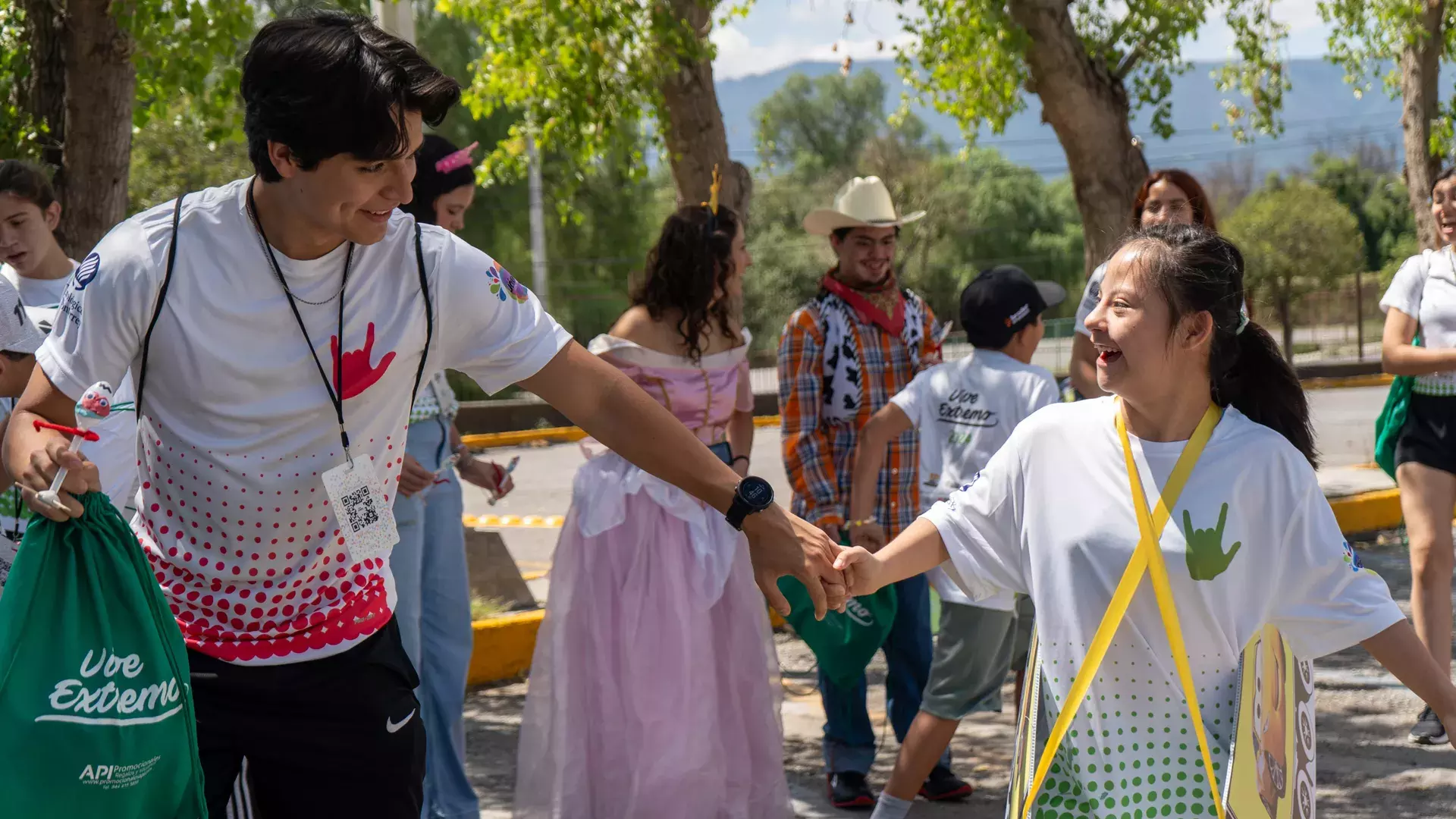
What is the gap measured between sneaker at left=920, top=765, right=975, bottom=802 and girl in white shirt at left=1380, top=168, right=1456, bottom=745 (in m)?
1.74

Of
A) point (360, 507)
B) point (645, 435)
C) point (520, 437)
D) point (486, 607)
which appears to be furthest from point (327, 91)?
point (520, 437)

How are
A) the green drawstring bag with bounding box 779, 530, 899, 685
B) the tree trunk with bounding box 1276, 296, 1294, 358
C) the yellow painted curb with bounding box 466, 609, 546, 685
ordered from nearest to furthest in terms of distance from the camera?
the green drawstring bag with bounding box 779, 530, 899, 685, the yellow painted curb with bounding box 466, 609, 546, 685, the tree trunk with bounding box 1276, 296, 1294, 358

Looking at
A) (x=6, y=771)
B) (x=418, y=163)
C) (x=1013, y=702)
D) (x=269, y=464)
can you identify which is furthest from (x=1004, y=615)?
(x=6, y=771)

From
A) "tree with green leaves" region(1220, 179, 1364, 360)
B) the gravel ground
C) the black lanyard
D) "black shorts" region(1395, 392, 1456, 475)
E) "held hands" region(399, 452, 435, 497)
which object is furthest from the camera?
"tree with green leaves" region(1220, 179, 1364, 360)

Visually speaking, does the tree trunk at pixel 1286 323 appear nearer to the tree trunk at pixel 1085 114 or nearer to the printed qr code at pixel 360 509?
the tree trunk at pixel 1085 114

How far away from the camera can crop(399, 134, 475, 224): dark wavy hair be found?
4.63 m

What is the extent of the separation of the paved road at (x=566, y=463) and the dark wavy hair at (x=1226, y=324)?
25.0 feet

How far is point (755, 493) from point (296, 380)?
85 centimetres

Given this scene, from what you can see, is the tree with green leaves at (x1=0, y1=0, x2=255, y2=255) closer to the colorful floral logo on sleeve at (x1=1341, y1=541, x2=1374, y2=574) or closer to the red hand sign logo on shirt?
the red hand sign logo on shirt

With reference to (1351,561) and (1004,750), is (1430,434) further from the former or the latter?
(1351,561)

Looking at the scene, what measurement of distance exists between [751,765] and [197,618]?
2.58m

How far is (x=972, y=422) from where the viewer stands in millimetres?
4969

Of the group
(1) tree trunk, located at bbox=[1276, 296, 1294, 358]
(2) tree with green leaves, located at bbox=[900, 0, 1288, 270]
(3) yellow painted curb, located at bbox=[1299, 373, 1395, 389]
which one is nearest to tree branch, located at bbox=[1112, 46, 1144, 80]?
(2) tree with green leaves, located at bbox=[900, 0, 1288, 270]

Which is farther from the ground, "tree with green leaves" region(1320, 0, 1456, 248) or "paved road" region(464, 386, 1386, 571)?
"tree with green leaves" region(1320, 0, 1456, 248)
